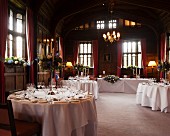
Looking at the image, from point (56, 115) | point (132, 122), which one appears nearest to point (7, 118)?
point (56, 115)

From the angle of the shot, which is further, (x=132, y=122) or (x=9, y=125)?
(x=132, y=122)

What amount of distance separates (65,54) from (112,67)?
3.51 meters

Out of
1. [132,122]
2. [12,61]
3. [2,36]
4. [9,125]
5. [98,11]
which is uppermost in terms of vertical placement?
[98,11]

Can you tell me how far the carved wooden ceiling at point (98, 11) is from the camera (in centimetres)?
890

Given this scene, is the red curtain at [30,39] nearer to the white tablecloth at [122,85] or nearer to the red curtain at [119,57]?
the white tablecloth at [122,85]

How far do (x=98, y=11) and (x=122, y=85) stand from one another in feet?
16.7

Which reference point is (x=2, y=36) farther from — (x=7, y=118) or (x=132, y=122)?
(x=132, y=122)

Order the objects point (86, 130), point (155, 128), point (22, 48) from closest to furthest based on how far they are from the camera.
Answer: point (86, 130)
point (155, 128)
point (22, 48)

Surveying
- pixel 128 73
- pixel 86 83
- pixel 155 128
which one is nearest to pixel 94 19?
pixel 128 73

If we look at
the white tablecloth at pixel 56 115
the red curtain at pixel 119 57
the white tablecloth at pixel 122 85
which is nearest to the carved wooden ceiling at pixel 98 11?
the red curtain at pixel 119 57

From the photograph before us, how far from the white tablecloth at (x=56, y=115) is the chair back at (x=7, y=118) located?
1.53 ft

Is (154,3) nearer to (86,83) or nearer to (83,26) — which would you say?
(86,83)

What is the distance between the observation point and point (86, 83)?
8062mm

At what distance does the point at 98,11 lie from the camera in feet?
39.9
